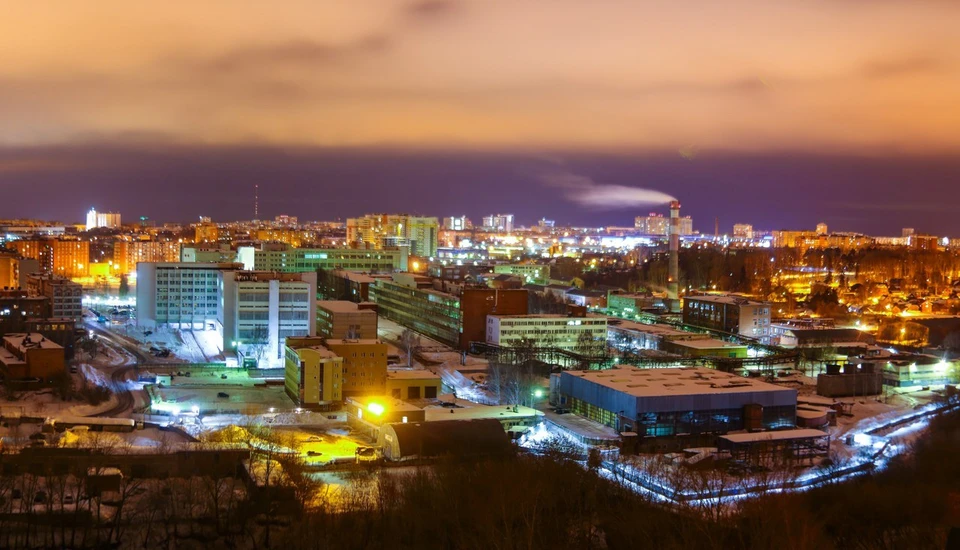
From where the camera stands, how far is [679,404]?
9062mm

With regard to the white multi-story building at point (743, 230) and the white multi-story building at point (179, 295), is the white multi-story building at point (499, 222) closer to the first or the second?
the white multi-story building at point (743, 230)

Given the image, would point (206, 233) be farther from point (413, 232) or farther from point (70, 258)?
point (70, 258)

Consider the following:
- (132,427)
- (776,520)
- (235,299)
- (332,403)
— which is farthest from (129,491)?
(235,299)

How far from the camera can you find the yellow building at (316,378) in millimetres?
9906

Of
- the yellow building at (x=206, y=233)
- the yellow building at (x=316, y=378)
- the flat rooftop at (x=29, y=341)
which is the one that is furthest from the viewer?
the yellow building at (x=206, y=233)

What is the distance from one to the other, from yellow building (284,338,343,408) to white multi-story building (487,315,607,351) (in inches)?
164

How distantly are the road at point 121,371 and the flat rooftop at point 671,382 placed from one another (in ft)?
15.1

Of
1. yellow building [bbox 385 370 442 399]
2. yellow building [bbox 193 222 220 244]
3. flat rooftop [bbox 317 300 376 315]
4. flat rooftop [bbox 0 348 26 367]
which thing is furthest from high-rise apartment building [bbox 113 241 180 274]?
yellow building [bbox 385 370 442 399]

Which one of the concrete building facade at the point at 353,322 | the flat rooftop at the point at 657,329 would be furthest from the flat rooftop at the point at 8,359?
the flat rooftop at the point at 657,329

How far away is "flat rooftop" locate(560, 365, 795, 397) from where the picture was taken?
9289mm

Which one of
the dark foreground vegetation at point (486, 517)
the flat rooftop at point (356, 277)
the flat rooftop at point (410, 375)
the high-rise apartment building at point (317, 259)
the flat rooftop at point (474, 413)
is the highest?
the high-rise apartment building at point (317, 259)

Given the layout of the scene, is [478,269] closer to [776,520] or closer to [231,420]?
[231,420]

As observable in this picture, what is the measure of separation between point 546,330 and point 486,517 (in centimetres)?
823

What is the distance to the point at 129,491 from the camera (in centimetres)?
681
